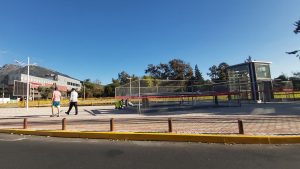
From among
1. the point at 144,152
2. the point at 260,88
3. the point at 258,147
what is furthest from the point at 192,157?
the point at 260,88

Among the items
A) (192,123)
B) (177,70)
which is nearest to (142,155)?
(192,123)

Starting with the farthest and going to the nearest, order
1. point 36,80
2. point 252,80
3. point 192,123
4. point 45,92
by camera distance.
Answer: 1. point 36,80
2. point 45,92
3. point 252,80
4. point 192,123

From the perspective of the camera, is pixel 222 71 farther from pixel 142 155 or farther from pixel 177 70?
pixel 142 155

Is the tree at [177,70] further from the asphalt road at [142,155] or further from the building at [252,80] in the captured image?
the asphalt road at [142,155]

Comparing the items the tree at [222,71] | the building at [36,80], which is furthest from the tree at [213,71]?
the building at [36,80]

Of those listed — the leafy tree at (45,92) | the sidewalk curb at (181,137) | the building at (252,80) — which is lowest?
the sidewalk curb at (181,137)

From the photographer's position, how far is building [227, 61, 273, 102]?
2536cm

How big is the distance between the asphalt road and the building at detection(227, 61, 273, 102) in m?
19.6

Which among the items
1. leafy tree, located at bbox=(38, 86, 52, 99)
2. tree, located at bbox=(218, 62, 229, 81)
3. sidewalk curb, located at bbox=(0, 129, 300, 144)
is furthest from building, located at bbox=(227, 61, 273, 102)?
leafy tree, located at bbox=(38, 86, 52, 99)

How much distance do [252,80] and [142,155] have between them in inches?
960

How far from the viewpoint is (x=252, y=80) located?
1070 inches

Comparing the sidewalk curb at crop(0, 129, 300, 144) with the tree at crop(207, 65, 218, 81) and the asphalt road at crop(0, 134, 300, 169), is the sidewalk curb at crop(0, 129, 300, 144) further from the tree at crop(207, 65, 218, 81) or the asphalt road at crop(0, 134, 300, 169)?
the tree at crop(207, 65, 218, 81)

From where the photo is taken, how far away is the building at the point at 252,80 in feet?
83.2

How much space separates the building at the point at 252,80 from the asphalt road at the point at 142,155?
1963cm
